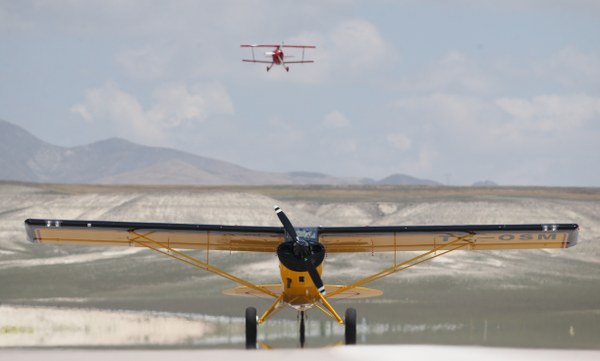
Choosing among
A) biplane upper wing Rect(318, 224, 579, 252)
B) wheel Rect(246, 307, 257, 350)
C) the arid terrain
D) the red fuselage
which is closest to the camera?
wheel Rect(246, 307, 257, 350)

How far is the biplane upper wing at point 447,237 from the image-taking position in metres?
25.4

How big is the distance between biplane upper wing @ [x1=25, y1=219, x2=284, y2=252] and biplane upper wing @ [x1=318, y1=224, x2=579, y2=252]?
5.85ft

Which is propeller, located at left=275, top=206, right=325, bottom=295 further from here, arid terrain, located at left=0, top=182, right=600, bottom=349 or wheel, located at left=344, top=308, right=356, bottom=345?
arid terrain, located at left=0, top=182, right=600, bottom=349

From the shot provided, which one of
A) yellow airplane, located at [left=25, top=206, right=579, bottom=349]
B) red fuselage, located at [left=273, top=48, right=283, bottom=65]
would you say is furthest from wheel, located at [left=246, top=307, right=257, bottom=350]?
red fuselage, located at [left=273, top=48, right=283, bottom=65]

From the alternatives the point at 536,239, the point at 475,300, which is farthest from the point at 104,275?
the point at 536,239

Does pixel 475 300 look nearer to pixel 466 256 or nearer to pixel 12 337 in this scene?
pixel 466 256

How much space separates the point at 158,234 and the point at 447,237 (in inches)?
312

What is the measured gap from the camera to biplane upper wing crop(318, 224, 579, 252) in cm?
2538

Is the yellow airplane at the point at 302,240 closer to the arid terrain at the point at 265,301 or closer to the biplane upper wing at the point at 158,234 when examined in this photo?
the biplane upper wing at the point at 158,234

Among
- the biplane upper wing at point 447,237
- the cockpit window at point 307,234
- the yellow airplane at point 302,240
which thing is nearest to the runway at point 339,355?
the yellow airplane at point 302,240

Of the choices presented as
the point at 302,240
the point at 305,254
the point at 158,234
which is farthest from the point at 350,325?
the point at 158,234

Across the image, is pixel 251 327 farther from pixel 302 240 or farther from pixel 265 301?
pixel 265 301

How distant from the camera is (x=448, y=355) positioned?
65.5 ft

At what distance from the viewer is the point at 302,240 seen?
2402 cm
